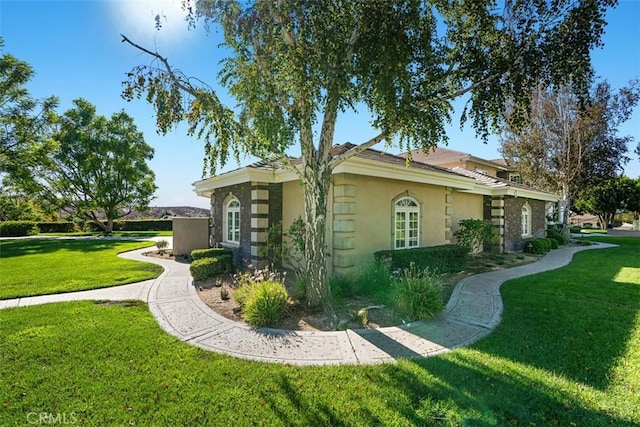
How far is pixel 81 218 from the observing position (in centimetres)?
3153

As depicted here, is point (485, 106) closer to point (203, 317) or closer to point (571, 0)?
point (571, 0)

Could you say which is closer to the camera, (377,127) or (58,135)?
(377,127)

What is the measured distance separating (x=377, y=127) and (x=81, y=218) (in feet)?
118

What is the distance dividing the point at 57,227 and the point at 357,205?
124ft

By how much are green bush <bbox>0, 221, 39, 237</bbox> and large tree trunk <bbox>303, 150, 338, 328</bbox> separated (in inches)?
1340

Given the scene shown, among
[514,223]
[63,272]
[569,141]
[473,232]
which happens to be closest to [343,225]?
[473,232]

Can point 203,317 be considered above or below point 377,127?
below

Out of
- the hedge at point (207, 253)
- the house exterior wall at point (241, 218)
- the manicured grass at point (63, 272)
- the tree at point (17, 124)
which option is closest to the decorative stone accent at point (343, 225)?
the house exterior wall at point (241, 218)

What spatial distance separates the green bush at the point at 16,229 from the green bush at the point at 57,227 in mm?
3271

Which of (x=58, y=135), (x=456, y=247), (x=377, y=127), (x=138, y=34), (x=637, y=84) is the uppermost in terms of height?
(x=637, y=84)

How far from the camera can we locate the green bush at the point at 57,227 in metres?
32.0

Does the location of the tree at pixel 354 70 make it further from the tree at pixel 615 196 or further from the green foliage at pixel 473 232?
the tree at pixel 615 196

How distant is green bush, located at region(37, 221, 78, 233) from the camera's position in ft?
105

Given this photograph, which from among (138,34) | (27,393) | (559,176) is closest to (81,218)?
(138,34)
